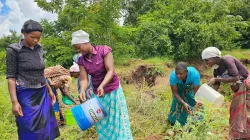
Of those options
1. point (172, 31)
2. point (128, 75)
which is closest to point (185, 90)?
point (128, 75)

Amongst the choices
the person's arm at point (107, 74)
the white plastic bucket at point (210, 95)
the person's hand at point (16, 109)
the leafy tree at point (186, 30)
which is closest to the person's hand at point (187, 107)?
the white plastic bucket at point (210, 95)

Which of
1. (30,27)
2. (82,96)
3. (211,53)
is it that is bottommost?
(82,96)

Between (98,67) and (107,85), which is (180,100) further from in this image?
(98,67)

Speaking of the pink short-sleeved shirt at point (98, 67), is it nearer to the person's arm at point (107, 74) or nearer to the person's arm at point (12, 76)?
the person's arm at point (107, 74)

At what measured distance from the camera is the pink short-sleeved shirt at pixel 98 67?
2.78 meters

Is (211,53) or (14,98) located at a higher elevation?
(211,53)

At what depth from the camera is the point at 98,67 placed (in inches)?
110

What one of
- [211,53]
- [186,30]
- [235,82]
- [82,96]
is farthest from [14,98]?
[186,30]

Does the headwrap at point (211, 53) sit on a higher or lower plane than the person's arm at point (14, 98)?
A: higher

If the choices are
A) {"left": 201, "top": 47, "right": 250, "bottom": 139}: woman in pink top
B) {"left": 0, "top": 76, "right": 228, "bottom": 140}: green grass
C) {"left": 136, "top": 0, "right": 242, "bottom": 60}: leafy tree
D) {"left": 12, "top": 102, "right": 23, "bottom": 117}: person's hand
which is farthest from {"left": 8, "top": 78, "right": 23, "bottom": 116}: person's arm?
{"left": 136, "top": 0, "right": 242, "bottom": 60}: leafy tree

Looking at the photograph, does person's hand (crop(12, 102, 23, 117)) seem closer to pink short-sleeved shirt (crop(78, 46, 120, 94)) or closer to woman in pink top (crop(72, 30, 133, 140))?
woman in pink top (crop(72, 30, 133, 140))

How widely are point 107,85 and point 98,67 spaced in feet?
0.67

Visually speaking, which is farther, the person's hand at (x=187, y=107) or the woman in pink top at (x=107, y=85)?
the person's hand at (x=187, y=107)

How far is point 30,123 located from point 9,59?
2.15 ft
